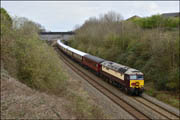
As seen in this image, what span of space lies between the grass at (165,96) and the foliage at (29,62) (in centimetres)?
979

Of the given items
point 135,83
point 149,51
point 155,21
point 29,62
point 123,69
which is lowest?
point 135,83

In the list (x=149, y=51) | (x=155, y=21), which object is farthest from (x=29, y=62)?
(x=155, y=21)

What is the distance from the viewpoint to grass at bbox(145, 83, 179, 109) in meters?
17.7

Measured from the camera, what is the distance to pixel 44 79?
637 inches

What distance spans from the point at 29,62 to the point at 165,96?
1339 cm

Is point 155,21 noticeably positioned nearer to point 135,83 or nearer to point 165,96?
point 165,96

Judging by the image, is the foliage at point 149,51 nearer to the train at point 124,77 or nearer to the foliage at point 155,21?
the train at point 124,77

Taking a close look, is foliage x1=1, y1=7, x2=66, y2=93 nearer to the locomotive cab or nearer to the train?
the train

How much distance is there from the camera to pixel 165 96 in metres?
19.2

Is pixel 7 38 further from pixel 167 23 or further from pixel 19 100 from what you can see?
pixel 167 23

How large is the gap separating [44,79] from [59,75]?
5.21ft

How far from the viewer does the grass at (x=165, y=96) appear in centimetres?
1767

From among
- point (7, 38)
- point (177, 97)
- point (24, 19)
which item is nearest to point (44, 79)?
point (7, 38)

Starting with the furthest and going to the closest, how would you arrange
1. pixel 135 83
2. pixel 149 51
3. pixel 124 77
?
pixel 149 51 < pixel 124 77 < pixel 135 83
